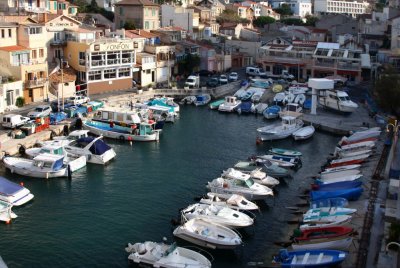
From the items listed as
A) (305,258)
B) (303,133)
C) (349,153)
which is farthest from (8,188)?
(303,133)

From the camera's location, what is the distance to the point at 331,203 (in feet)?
70.8

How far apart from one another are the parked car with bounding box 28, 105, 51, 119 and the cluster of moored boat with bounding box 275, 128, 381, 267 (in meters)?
17.4

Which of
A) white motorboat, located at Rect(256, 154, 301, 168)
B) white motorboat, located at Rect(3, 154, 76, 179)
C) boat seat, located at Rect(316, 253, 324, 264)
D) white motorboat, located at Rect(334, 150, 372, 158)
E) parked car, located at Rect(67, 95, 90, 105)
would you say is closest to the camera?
boat seat, located at Rect(316, 253, 324, 264)

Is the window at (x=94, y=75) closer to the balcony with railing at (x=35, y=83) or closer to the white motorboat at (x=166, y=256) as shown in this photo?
the balcony with railing at (x=35, y=83)

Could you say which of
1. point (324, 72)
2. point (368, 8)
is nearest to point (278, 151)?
point (324, 72)

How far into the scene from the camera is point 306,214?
20.9 m

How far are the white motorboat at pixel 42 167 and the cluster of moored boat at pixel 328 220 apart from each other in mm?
10984

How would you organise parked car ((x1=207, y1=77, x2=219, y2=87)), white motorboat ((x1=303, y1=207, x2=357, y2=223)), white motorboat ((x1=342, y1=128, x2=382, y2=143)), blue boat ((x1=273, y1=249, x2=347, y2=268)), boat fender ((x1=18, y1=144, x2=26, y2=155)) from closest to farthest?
blue boat ((x1=273, y1=249, x2=347, y2=268))
white motorboat ((x1=303, y1=207, x2=357, y2=223))
boat fender ((x1=18, y1=144, x2=26, y2=155))
white motorboat ((x1=342, y1=128, x2=382, y2=143))
parked car ((x1=207, y1=77, x2=219, y2=87))

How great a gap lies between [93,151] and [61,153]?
1.63m

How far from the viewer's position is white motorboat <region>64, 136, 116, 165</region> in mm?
28495

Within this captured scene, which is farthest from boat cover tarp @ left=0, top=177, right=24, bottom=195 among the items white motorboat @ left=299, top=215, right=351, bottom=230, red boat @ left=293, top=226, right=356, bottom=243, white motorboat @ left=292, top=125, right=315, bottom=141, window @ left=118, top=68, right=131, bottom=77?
window @ left=118, top=68, right=131, bottom=77

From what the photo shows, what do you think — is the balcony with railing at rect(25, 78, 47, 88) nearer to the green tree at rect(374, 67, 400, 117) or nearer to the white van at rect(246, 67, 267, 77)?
the green tree at rect(374, 67, 400, 117)

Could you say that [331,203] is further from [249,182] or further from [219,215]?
[219,215]

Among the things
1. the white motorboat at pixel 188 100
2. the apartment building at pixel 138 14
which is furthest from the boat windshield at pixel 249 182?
the apartment building at pixel 138 14
